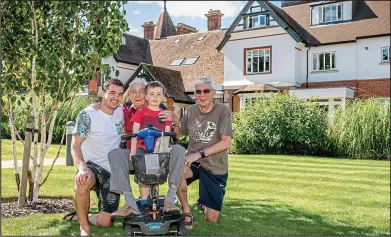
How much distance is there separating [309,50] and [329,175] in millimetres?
12317

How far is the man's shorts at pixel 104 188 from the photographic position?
426 centimetres

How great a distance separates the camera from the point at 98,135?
4363 mm

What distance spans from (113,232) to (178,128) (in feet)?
4.02

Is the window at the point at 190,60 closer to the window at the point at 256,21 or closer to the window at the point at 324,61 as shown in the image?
the window at the point at 256,21

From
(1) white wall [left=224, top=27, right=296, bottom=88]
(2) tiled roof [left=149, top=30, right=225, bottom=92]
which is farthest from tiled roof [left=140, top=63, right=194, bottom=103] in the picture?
(1) white wall [left=224, top=27, right=296, bottom=88]

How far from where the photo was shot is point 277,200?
623 cm

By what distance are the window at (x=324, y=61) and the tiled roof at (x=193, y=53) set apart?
428 cm

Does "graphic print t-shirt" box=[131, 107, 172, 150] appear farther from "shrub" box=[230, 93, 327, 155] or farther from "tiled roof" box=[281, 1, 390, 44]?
"tiled roof" box=[281, 1, 390, 44]

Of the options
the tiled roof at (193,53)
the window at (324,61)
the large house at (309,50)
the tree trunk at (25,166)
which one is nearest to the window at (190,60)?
the tiled roof at (193,53)

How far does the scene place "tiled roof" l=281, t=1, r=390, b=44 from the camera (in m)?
→ 18.5

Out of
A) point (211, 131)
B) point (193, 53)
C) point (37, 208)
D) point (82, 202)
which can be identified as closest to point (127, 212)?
point (82, 202)

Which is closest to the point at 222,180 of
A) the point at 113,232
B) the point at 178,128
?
the point at 178,128

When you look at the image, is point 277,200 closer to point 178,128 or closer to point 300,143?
point 178,128

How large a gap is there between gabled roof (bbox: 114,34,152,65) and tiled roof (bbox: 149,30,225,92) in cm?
37
